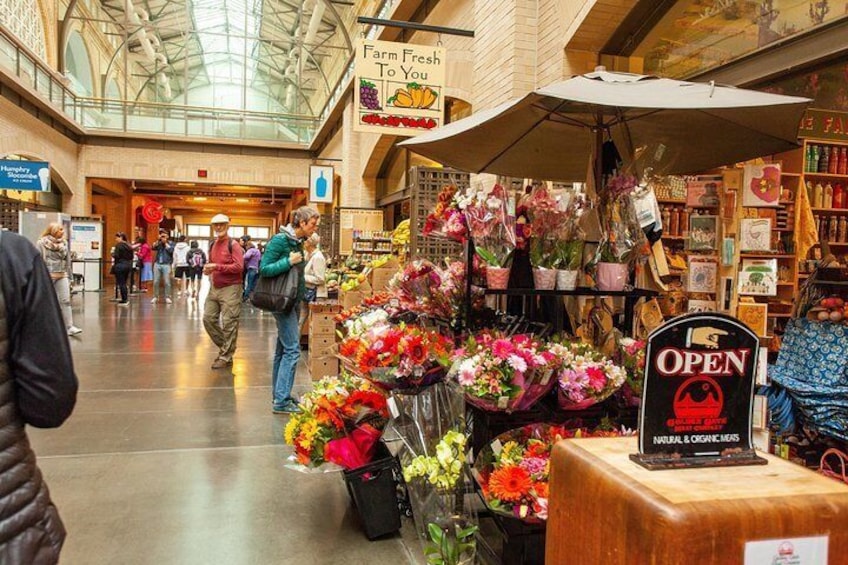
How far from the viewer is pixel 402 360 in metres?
3.09

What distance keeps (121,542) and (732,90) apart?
3658mm

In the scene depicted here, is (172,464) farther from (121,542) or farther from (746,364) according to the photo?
(746,364)

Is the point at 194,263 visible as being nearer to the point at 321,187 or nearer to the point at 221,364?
the point at 321,187

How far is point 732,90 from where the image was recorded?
284 centimetres

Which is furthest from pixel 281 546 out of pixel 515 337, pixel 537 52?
pixel 537 52

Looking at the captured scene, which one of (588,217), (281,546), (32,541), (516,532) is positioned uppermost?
(588,217)

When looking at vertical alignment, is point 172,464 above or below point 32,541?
below

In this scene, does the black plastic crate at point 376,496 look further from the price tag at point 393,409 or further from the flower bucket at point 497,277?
the flower bucket at point 497,277

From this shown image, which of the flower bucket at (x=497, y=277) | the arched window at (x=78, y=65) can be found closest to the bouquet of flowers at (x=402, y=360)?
the flower bucket at (x=497, y=277)

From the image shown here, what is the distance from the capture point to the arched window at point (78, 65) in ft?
67.2

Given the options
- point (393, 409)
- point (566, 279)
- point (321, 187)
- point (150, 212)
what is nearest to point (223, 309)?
point (393, 409)

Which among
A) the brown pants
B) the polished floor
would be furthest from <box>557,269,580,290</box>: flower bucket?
the brown pants

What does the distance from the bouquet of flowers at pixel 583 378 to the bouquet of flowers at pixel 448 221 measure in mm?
777

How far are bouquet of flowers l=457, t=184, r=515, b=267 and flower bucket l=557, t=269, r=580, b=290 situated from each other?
304 mm
